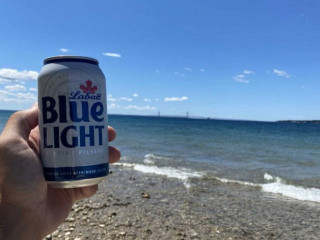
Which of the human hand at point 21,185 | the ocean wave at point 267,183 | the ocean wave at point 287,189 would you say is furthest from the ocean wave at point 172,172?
the human hand at point 21,185

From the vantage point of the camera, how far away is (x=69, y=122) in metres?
1.64

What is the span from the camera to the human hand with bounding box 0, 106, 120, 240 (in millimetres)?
1709

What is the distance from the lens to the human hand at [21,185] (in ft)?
5.61

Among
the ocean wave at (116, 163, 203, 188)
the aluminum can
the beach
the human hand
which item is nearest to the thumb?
the human hand

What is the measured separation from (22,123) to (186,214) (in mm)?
4387

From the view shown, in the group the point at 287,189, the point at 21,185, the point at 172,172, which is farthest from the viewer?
the point at 172,172

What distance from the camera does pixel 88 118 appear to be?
170 cm

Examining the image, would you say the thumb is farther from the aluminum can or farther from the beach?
the beach

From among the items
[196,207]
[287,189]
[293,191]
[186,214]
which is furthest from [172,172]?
[186,214]

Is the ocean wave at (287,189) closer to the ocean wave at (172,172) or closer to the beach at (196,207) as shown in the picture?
the beach at (196,207)

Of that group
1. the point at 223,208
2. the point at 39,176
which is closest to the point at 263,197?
the point at 223,208

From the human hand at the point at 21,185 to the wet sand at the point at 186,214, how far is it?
2959mm

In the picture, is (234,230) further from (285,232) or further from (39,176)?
(39,176)

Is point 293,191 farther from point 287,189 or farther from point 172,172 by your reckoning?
point 172,172
